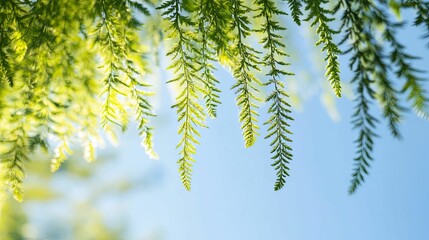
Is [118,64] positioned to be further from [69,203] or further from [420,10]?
[69,203]

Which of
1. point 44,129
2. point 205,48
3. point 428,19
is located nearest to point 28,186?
point 44,129

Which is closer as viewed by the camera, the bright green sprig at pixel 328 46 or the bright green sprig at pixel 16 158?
the bright green sprig at pixel 328 46

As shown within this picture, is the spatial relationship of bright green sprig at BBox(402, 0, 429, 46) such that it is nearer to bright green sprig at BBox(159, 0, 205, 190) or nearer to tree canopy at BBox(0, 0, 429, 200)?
tree canopy at BBox(0, 0, 429, 200)

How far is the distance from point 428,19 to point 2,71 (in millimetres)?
813

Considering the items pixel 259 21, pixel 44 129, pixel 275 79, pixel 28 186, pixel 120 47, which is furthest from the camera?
pixel 28 186

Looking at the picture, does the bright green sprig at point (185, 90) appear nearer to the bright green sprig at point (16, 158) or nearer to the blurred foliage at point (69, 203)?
the bright green sprig at point (16, 158)

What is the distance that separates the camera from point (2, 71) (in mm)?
768

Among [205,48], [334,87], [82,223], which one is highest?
[82,223]

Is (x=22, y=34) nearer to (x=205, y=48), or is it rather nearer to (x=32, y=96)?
(x=32, y=96)

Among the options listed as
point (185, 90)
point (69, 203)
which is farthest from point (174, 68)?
point (69, 203)

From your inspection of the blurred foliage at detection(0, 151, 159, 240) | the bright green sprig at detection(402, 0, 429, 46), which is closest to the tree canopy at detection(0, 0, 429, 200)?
the bright green sprig at detection(402, 0, 429, 46)

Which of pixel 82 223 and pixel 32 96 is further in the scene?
pixel 82 223

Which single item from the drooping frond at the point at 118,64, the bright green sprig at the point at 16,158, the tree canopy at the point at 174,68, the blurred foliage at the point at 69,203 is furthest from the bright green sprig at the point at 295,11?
the blurred foliage at the point at 69,203

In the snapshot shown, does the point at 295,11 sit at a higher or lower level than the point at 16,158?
higher
